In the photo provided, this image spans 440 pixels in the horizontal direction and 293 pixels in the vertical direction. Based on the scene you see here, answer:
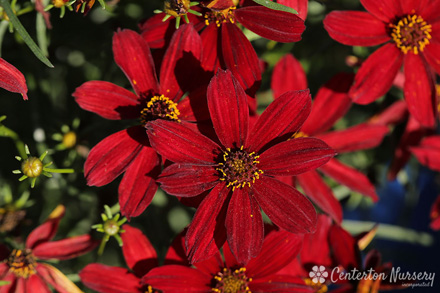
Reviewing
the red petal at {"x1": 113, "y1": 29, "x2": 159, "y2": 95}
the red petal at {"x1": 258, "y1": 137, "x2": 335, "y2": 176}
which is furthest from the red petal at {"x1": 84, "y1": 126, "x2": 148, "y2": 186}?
the red petal at {"x1": 258, "y1": 137, "x2": 335, "y2": 176}

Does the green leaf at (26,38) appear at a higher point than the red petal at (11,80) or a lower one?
higher

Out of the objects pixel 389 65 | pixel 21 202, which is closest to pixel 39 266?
pixel 21 202

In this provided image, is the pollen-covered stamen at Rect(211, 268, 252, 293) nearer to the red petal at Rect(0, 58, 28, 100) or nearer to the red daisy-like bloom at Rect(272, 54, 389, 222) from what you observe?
the red daisy-like bloom at Rect(272, 54, 389, 222)

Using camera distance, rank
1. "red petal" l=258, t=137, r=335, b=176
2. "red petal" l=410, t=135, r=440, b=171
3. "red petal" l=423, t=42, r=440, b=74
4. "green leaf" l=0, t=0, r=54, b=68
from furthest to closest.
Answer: "red petal" l=410, t=135, r=440, b=171 < "red petal" l=423, t=42, r=440, b=74 < "red petal" l=258, t=137, r=335, b=176 < "green leaf" l=0, t=0, r=54, b=68

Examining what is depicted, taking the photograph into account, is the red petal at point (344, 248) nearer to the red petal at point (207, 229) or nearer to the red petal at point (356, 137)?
the red petal at point (356, 137)

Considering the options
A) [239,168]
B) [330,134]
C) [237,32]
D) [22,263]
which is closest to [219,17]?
[237,32]

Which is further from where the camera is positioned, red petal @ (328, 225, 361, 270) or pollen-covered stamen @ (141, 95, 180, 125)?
red petal @ (328, 225, 361, 270)

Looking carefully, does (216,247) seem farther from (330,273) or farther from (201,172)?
(330,273)

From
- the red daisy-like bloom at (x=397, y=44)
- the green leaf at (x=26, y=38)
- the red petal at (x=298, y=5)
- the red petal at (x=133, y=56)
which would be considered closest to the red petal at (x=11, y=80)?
the green leaf at (x=26, y=38)
